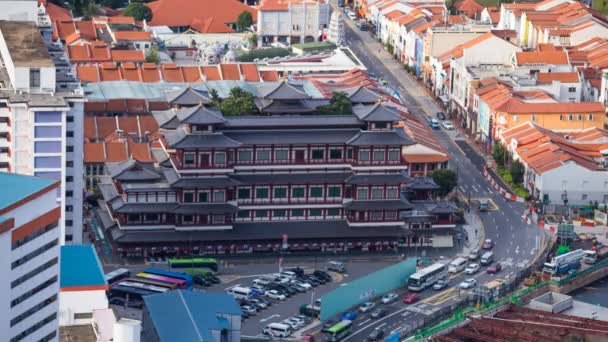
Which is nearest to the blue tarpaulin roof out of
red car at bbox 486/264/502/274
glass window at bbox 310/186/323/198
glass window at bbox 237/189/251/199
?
glass window at bbox 237/189/251/199

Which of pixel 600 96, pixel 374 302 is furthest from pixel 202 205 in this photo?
pixel 600 96

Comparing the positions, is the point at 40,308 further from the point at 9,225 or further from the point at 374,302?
the point at 374,302

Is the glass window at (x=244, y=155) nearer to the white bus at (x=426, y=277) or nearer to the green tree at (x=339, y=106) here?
the green tree at (x=339, y=106)

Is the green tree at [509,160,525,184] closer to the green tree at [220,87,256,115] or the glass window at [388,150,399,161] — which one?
the glass window at [388,150,399,161]

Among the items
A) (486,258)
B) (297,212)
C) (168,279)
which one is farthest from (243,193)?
(486,258)

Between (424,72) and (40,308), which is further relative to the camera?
(424,72)

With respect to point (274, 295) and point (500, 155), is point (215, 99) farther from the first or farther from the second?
point (274, 295)
